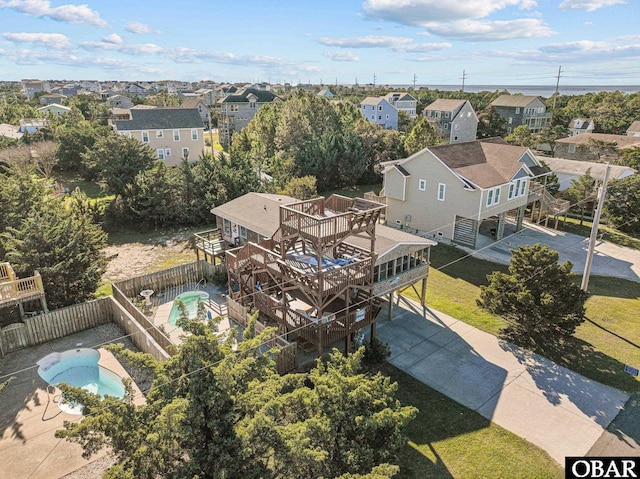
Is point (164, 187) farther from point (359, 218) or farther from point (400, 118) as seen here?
point (400, 118)

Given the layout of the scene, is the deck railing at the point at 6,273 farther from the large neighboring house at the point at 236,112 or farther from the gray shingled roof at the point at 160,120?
the large neighboring house at the point at 236,112

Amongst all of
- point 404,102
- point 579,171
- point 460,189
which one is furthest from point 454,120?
point 460,189

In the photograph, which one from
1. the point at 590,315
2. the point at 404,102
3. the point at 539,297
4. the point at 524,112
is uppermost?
the point at 404,102

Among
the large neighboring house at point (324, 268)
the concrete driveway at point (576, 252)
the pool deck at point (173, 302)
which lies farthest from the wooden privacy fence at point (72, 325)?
the concrete driveway at point (576, 252)

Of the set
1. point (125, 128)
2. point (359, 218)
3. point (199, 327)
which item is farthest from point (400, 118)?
point (199, 327)

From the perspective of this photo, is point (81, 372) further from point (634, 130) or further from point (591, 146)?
point (634, 130)

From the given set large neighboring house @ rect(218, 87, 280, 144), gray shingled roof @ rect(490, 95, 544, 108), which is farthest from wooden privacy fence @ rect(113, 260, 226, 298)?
gray shingled roof @ rect(490, 95, 544, 108)
